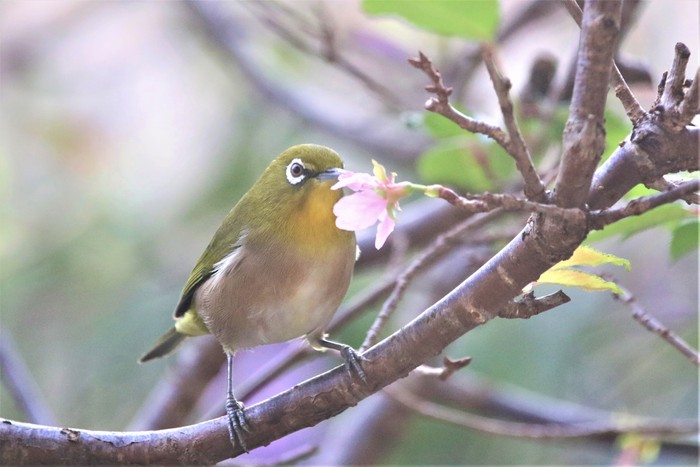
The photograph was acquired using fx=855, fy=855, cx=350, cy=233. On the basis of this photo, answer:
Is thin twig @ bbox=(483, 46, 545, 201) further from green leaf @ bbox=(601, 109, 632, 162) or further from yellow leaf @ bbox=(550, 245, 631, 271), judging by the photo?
green leaf @ bbox=(601, 109, 632, 162)

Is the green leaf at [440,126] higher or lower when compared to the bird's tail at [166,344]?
higher

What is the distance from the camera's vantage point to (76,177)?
6.04 m

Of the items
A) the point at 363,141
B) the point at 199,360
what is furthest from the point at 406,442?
A: the point at 363,141

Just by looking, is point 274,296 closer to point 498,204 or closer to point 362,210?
point 362,210

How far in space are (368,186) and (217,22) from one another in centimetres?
483

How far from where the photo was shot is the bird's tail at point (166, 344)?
315cm

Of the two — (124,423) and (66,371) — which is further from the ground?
(66,371)

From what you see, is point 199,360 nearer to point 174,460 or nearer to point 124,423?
point 124,423

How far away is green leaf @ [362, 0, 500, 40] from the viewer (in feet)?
6.89

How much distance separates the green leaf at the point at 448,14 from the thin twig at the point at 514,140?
95 centimetres

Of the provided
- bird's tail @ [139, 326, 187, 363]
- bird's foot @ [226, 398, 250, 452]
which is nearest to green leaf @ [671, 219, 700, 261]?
bird's foot @ [226, 398, 250, 452]

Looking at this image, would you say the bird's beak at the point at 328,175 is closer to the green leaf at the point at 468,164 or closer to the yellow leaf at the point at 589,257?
the green leaf at the point at 468,164

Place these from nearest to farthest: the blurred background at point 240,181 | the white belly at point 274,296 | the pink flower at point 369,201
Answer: the pink flower at point 369,201, the white belly at point 274,296, the blurred background at point 240,181

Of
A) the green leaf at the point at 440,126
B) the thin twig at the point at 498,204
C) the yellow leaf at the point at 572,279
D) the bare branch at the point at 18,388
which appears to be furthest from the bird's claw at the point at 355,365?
the bare branch at the point at 18,388
